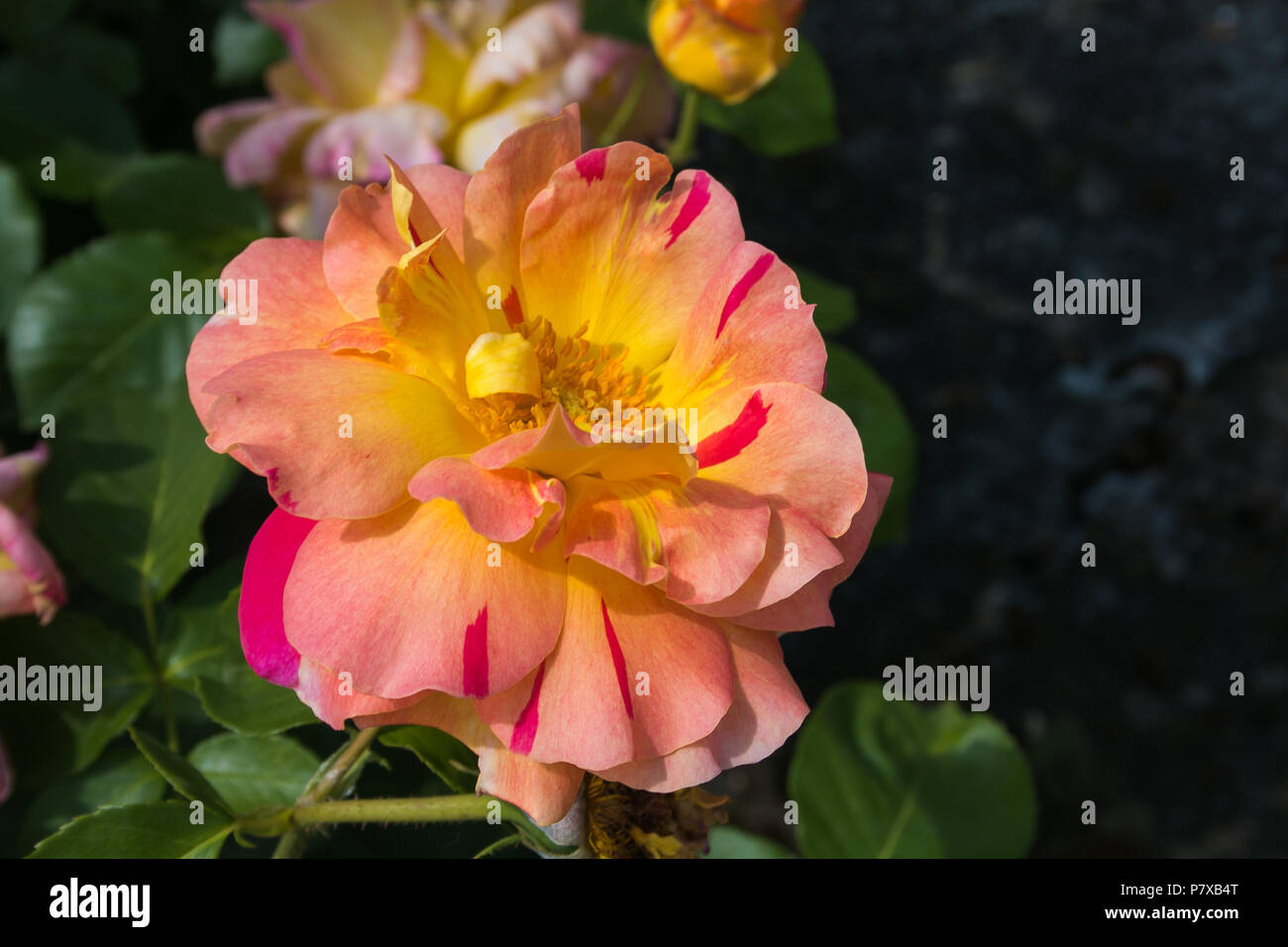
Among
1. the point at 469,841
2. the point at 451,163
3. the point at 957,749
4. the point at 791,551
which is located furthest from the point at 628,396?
the point at 957,749

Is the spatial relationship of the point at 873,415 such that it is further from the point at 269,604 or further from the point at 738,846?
the point at 269,604

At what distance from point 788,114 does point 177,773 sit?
0.96 metres

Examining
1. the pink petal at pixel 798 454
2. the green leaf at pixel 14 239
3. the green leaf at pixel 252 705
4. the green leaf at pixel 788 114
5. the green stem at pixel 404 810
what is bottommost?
the green stem at pixel 404 810

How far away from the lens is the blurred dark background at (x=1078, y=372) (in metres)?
1.89

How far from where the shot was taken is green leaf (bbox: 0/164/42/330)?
118cm

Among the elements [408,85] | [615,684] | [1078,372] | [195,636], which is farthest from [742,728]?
[1078,372]

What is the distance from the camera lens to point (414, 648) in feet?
1.72

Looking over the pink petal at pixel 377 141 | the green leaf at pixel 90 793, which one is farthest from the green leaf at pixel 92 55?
the green leaf at pixel 90 793

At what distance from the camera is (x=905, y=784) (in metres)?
1.11

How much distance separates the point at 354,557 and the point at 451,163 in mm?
624

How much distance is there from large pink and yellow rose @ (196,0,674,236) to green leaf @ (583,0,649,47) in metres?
0.22

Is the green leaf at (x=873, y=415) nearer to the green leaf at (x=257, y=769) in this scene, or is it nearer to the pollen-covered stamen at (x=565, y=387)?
the pollen-covered stamen at (x=565, y=387)

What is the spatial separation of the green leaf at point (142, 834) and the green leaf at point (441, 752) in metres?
0.13

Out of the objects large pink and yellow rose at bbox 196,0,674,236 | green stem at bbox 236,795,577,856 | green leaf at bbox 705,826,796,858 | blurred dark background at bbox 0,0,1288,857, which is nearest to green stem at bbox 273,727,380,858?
green stem at bbox 236,795,577,856
